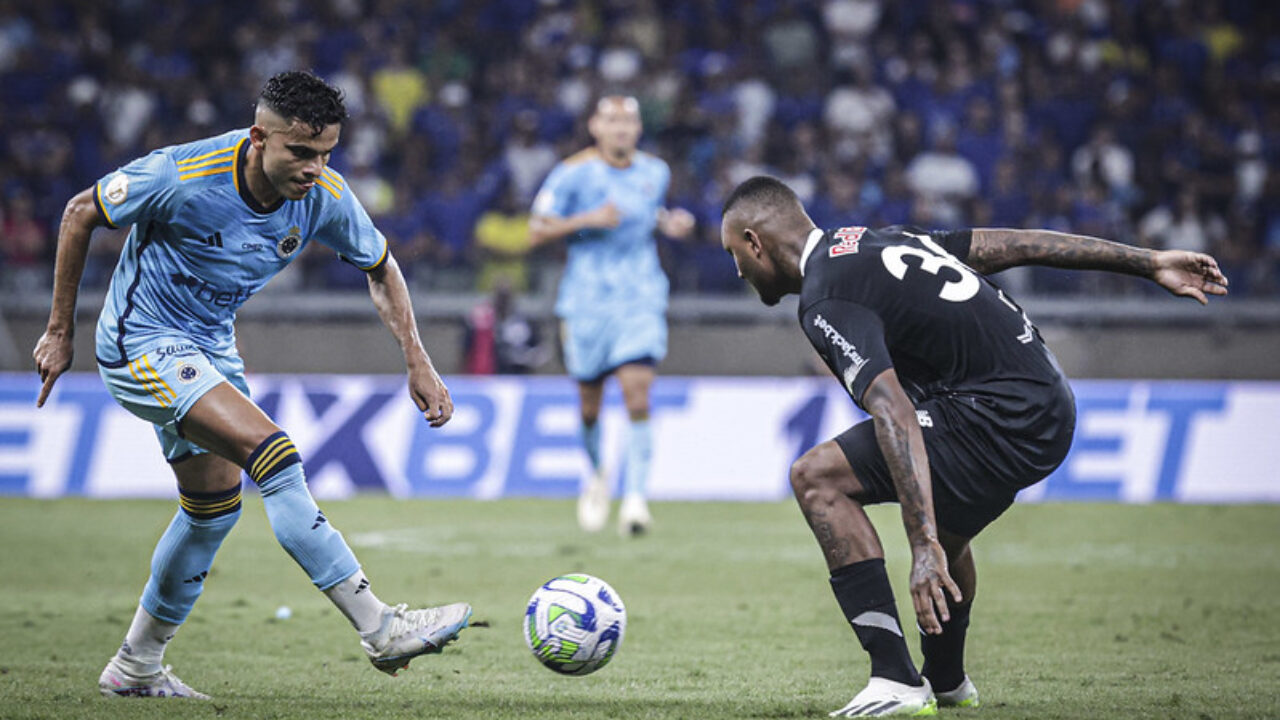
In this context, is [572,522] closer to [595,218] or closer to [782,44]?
[595,218]

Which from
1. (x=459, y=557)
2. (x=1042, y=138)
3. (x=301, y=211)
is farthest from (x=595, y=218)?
(x=1042, y=138)

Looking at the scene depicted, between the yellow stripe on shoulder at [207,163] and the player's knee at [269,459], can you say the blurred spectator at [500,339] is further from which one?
the player's knee at [269,459]

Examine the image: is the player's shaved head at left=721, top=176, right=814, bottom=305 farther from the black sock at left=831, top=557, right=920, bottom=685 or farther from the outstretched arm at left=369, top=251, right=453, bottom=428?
the outstretched arm at left=369, top=251, right=453, bottom=428

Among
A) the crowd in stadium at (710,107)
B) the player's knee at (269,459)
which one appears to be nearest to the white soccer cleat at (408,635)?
the player's knee at (269,459)

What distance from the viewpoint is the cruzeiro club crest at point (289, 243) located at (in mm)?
5641

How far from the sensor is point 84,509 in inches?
505

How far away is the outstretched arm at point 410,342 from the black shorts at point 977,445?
5.35 feet

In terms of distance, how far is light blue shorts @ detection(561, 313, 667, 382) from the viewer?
10945 mm

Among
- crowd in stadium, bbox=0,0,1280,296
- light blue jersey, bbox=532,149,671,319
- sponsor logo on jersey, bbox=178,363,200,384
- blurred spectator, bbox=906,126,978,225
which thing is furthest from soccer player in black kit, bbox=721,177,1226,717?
blurred spectator, bbox=906,126,978,225

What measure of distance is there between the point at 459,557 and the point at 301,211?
4730 millimetres

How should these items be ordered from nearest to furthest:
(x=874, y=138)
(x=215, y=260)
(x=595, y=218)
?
1. (x=215, y=260)
2. (x=595, y=218)
3. (x=874, y=138)

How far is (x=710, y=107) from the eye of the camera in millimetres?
18750

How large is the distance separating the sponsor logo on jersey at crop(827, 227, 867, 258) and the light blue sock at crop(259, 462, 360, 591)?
192 centimetres

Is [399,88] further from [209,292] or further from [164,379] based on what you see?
[164,379]
